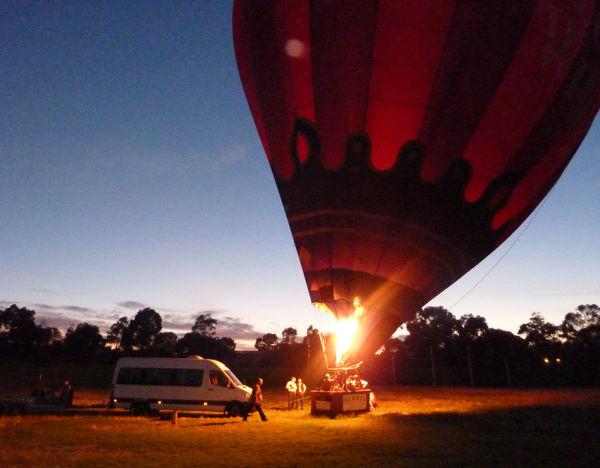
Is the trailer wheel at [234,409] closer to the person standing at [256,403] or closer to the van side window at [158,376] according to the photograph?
the person standing at [256,403]

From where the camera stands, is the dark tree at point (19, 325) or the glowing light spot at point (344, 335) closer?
the glowing light spot at point (344, 335)

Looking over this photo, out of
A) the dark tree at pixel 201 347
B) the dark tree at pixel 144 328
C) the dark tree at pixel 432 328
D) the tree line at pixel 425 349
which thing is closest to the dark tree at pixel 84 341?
the tree line at pixel 425 349

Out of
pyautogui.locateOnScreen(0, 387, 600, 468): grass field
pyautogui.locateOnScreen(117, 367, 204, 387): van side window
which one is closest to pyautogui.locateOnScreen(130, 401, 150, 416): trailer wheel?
pyautogui.locateOnScreen(117, 367, 204, 387): van side window

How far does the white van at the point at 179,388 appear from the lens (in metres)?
15.3

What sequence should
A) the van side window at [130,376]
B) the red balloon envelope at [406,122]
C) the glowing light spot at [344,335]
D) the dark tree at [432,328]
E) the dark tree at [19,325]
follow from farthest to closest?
1. the dark tree at [19,325]
2. the dark tree at [432,328]
3. the van side window at [130,376]
4. the glowing light spot at [344,335]
5. the red balloon envelope at [406,122]

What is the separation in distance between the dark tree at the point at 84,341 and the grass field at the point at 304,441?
63.3m

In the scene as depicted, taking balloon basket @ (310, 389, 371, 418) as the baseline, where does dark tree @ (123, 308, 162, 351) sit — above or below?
above

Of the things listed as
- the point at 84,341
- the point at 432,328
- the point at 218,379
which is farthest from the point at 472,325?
the point at 218,379

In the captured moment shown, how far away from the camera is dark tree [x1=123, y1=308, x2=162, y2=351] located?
11300 cm

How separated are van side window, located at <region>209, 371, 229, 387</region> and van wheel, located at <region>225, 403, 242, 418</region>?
700 millimetres

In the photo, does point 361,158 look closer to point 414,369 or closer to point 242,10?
point 242,10

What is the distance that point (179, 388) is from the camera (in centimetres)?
1562

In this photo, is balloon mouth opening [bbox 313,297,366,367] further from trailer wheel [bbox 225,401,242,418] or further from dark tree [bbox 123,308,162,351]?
dark tree [bbox 123,308,162,351]

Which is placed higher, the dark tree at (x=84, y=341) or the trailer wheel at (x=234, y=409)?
the dark tree at (x=84, y=341)
